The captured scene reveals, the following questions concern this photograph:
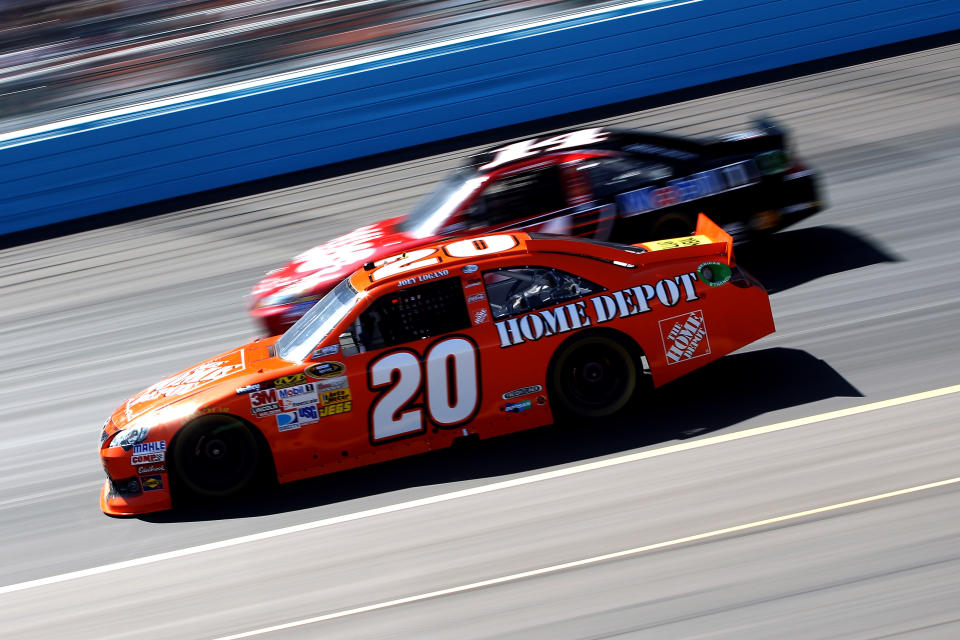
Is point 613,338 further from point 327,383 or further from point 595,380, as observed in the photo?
point 327,383

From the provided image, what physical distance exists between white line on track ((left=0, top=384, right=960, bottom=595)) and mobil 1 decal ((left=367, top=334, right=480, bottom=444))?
50 centimetres

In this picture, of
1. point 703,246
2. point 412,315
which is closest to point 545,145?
point 703,246

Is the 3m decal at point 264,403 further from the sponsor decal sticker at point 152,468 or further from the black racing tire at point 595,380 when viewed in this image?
the black racing tire at point 595,380

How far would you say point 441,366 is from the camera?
6.43m

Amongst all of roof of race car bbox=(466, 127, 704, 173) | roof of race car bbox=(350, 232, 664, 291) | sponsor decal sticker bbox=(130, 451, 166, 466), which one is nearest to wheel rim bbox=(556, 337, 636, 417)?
roof of race car bbox=(350, 232, 664, 291)

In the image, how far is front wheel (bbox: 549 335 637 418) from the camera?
6.64 metres

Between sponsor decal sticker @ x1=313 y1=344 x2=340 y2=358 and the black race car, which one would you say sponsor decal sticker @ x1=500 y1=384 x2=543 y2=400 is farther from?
the black race car

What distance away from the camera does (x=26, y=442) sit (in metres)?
8.24

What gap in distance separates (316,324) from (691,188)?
3.50 meters

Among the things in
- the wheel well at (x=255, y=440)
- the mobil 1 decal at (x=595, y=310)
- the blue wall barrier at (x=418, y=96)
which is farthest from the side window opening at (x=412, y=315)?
the blue wall barrier at (x=418, y=96)

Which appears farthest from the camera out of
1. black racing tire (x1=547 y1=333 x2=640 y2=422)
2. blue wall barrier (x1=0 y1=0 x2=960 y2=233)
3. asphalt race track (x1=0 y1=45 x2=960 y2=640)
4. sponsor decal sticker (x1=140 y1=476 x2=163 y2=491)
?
blue wall barrier (x1=0 y1=0 x2=960 y2=233)

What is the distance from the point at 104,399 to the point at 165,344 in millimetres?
1069

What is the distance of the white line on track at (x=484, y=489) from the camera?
6109 millimetres

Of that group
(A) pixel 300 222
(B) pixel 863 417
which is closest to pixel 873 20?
(A) pixel 300 222
